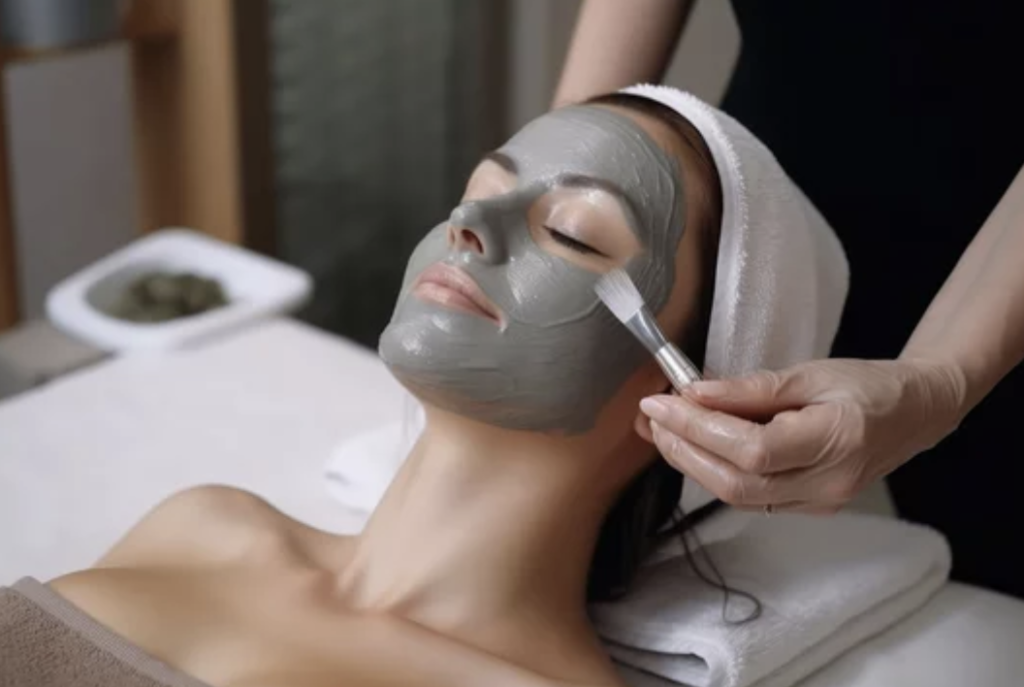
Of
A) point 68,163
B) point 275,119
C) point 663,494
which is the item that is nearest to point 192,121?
point 275,119

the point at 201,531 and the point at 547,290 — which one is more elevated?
the point at 547,290

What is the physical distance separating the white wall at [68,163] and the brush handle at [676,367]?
1.82m

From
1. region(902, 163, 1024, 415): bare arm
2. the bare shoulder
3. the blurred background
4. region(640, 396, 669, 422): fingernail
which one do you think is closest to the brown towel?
the bare shoulder

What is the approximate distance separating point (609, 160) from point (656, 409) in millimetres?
248

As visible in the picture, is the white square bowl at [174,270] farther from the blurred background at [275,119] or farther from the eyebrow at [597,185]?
the eyebrow at [597,185]

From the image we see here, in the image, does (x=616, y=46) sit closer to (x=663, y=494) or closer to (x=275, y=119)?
(x=663, y=494)

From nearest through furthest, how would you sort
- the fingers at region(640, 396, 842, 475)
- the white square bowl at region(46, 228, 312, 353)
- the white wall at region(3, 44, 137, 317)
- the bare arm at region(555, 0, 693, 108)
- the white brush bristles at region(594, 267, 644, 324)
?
the fingers at region(640, 396, 842, 475) < the white brush bristles at region(594, 267, 644, 324) < the bare arm at region(555, 0, 693, 108) < the white square bowl at region(46, 228, 312, 353) < the white wall at region(3, 44, 137, 317)

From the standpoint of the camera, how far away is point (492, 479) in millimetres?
1115

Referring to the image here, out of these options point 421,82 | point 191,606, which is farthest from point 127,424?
point 421,82

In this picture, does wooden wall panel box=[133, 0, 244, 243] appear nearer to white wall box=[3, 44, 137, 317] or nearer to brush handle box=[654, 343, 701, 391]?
white wall box=[3, 44, 137, 317]

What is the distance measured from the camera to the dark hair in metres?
1.13

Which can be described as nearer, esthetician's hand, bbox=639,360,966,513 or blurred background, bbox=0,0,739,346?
esthetician's hand, bbox=639,360,966,513

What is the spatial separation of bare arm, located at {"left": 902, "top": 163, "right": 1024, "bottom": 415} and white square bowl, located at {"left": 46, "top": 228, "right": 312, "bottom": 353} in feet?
3.39

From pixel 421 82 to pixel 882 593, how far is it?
71.4 inches
